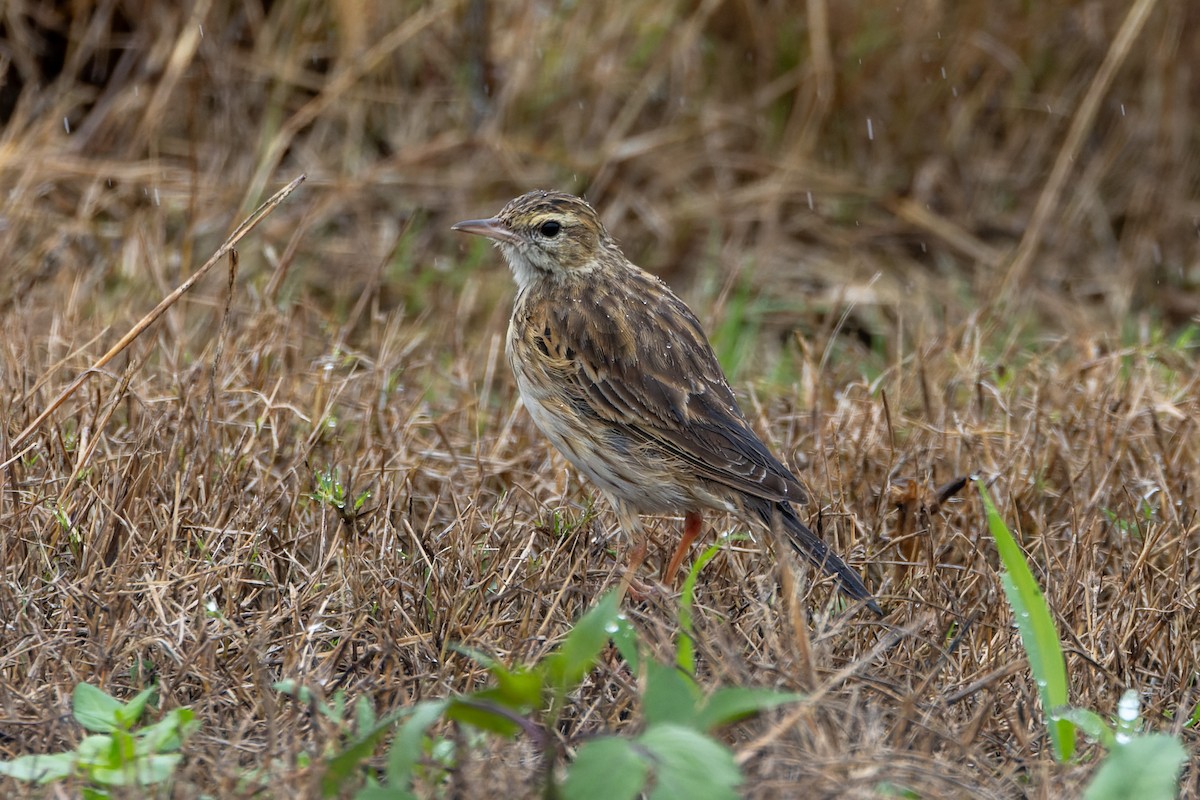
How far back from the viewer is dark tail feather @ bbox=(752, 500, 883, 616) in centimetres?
406

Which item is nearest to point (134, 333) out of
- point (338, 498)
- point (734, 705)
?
point (338, 498)

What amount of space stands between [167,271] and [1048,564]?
409 centimetres

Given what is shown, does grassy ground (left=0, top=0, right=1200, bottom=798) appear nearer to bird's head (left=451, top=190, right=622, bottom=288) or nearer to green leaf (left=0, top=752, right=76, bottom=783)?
green leaf (left=0, top=752, right=76, bottom=783)

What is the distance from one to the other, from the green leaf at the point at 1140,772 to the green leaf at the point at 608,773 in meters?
0.92

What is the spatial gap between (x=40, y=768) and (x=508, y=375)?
10.4 ft

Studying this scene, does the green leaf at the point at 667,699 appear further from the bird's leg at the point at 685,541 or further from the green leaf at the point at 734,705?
the bird's leg at the point at 685,541

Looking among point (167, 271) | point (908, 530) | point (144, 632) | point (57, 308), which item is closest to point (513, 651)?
point (144, 632)

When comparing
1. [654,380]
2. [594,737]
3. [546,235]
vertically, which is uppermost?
[546,235]

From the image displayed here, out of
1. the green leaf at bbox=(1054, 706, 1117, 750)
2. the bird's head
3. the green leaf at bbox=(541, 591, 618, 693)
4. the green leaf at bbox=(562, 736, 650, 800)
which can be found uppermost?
the bird's head

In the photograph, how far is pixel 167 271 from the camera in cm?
667

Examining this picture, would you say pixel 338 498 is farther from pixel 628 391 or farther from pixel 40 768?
pixel 40 768

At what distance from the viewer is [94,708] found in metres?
3.31

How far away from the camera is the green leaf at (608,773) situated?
8.78ft

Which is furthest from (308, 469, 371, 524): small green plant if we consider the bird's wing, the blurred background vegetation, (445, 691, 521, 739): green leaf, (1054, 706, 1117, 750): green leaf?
the blurred background vegetation
